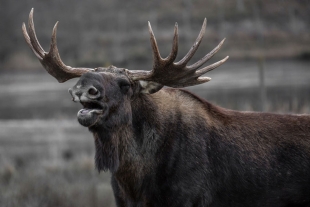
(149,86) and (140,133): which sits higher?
(149,86)

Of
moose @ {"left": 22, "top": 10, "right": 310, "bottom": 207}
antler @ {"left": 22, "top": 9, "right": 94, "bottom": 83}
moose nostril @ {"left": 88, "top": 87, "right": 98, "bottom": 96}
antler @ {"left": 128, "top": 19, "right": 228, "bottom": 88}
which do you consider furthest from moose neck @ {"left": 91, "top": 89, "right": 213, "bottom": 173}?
antler @ {"left": 22, "top": 9, "right": 94, "bottom": 83}

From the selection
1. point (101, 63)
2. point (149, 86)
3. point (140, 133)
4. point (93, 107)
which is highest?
point (101, 63)

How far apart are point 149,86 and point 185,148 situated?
70cm

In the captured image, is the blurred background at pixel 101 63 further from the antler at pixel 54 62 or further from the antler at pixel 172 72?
the antler at pixel 172 72

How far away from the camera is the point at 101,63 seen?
24.3m

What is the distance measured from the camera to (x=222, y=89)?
61.8 feet

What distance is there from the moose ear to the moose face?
5.2 inches

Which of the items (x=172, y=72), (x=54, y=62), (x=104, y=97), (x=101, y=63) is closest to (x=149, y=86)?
(x=172, y=72)

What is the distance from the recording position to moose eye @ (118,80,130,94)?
5.25 meters

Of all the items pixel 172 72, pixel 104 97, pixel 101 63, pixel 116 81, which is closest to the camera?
pixel 104 97

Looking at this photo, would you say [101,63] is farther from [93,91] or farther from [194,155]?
[93,91]

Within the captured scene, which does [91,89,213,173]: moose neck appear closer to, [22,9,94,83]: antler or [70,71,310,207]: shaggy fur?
[70,71,310,207]: shaggy fur

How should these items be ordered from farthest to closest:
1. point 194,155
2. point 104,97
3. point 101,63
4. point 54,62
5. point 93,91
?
1. point 101,63
2. point 54,62
3. point 194,155
4. point 104,97
5. point 93,91

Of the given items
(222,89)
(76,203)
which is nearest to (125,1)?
(222,89)
